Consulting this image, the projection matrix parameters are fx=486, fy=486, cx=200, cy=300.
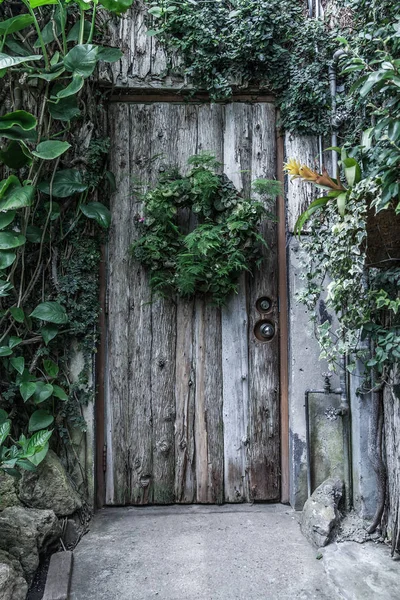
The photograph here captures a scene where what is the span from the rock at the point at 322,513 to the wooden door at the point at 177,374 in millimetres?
304

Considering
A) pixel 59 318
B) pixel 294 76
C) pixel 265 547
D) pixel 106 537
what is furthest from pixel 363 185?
pixel 106 537

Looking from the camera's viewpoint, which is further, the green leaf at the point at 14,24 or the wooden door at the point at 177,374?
the wooden door at the point at 177,374

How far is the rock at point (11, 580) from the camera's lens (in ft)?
5.95

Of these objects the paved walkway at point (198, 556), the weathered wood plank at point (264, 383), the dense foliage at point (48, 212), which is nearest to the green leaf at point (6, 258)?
the dense foliage at point (48, 212)

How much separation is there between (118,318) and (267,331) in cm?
86

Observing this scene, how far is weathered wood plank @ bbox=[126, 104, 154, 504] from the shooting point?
2.75 meters

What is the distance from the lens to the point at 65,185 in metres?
2.54

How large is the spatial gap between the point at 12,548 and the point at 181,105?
8.00 ft

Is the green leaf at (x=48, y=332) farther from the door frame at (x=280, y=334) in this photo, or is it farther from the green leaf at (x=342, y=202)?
the green leaf at (x=342, y=202)

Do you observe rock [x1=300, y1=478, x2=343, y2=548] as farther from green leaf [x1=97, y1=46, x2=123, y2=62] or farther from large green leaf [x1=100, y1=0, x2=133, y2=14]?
large green leaf [x1=100, y1=0, x2=133, y2=14]

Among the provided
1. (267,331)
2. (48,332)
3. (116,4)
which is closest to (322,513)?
(267,331)

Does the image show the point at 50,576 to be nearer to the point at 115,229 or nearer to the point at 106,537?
the point at 106,537

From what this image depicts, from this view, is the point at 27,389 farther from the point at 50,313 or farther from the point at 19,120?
the point at 19,120

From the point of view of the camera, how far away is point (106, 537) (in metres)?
2.42
